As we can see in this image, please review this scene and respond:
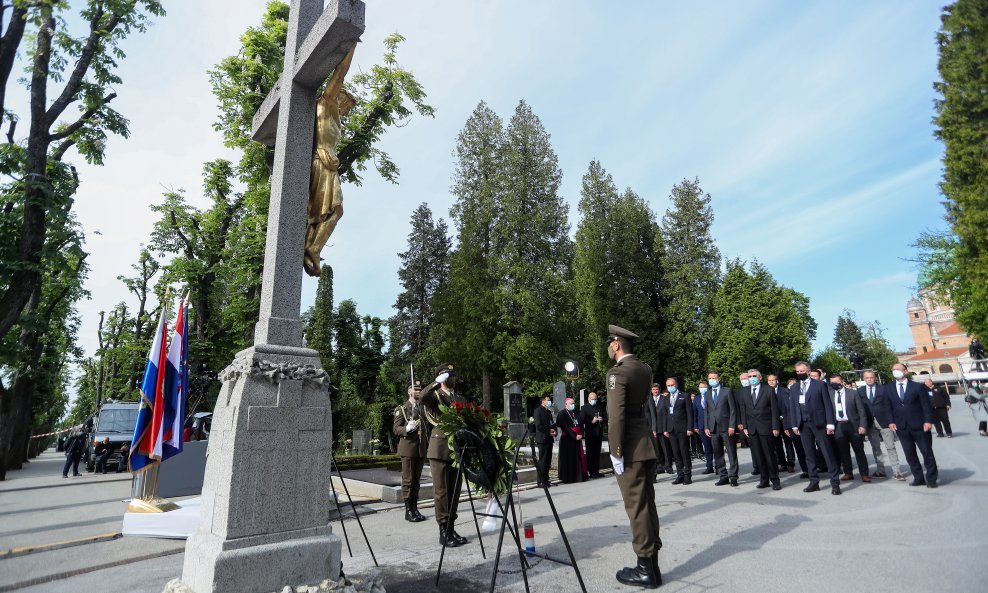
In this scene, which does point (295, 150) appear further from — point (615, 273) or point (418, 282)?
point (418, 282)

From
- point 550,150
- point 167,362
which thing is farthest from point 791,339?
point 167,362

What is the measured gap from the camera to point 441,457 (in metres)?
6.18

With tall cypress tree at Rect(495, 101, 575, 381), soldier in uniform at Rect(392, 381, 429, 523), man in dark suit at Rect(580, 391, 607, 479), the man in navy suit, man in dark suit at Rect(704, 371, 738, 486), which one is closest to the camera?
soldier in uniform at Rect(392, 381, 429, 523)

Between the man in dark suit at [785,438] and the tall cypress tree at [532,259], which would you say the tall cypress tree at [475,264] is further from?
the man in dark suit at [785,438]

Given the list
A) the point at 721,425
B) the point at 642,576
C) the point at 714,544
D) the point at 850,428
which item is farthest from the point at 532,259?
the point at 642,576

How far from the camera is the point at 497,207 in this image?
29547 mm

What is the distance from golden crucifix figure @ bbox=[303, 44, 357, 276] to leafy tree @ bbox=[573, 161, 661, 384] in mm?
27791

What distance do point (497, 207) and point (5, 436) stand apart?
22840 millimetres

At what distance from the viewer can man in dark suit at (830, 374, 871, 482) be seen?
29.6 ft

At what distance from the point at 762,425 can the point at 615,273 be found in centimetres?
2544

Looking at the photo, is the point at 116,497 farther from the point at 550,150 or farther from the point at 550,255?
the point at 550,150

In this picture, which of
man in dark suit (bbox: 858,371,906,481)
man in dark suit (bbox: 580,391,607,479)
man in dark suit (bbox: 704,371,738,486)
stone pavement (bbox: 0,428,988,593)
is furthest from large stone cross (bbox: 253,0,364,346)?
man in dark suit (bbox: 858,371,906,481)

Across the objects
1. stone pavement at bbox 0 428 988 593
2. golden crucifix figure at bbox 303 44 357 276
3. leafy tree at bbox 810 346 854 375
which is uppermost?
leafy tree at bbox 810 346 854 375

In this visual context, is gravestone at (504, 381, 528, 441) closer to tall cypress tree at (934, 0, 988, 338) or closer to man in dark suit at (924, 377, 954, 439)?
man in dark suit at (924, 377, 954, 439)
